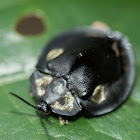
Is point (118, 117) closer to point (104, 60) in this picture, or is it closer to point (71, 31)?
point (104, 60)

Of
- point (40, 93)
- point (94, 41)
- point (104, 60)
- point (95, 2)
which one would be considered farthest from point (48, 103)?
point (95, 2)

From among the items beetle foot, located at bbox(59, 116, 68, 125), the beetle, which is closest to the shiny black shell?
the beetle

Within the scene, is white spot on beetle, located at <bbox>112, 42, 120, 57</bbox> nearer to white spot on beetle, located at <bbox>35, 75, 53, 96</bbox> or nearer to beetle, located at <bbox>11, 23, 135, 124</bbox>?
beetle, located at <bbox>11, 23, 135, 124</bbox>

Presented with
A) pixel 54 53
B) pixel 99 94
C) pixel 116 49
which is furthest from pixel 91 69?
pixel 116 49

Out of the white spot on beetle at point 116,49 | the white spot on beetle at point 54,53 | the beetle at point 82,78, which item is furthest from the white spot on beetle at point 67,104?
the white spot on beetle at point 116,49

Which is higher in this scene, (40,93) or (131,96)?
(131,96)

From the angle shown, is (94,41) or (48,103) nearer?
(48,103)
